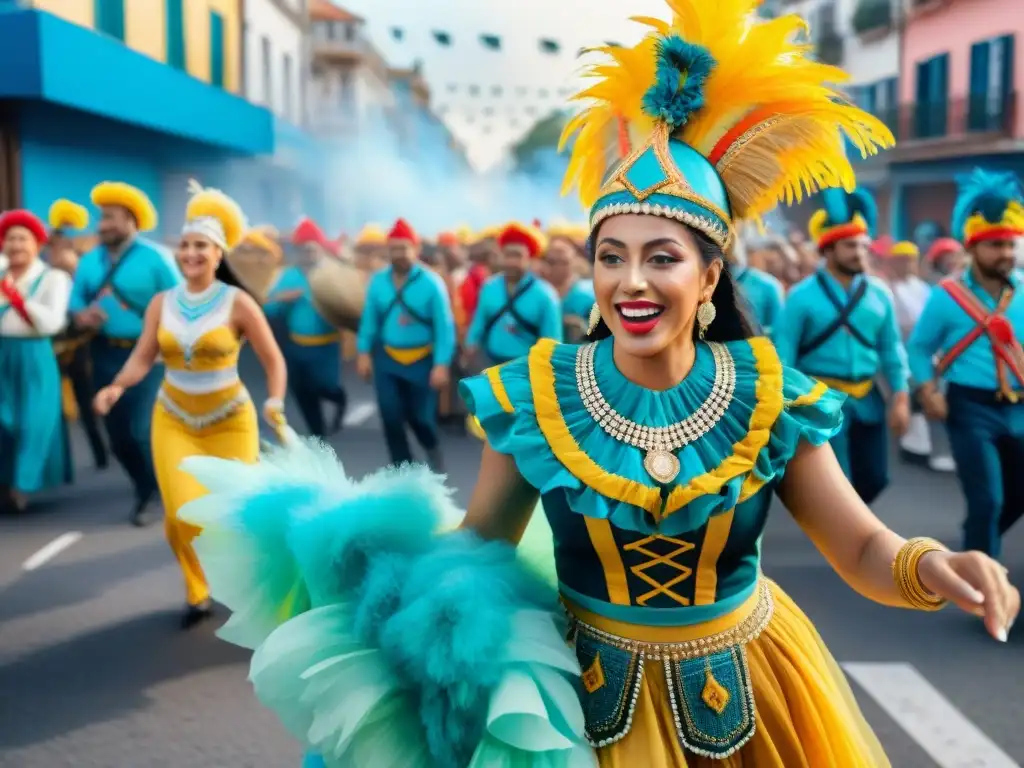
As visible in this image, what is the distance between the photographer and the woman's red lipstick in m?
2.37

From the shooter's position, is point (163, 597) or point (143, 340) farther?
point (163, 597)

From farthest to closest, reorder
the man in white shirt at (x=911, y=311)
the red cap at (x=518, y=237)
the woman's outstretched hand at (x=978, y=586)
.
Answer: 1. the man in white shirt at (x=911, y=311)
2. the red cap at (x=518, y=237)
3. the woman's outstretched hand at (x=978, y=586)

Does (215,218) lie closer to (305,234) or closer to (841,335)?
(841,335)

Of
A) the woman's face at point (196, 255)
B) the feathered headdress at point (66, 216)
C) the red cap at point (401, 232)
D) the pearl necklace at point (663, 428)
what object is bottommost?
the pearl necklace at point (663, 428)

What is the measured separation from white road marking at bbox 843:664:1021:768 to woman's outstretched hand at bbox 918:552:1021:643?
8.01ft

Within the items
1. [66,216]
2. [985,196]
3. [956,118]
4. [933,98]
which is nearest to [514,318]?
[985,196]

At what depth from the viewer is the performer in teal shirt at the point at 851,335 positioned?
6.75 m

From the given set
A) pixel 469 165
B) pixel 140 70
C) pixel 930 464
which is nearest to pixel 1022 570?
pixel 930 464

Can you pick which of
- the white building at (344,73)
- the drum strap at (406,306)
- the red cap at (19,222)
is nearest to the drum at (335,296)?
the drum strap at (406,306)

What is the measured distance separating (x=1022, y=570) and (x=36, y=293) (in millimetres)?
6917

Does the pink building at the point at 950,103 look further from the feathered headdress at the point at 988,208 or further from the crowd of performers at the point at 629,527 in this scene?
the crowd of performers at the point at 629,527

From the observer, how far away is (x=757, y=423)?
244cm

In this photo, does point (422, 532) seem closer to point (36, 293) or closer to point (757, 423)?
point (757, 423)

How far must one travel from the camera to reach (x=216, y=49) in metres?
25.3
